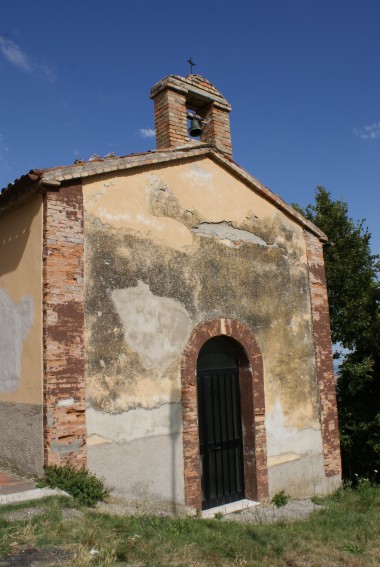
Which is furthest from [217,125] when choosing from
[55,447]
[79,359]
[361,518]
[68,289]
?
[361,518]

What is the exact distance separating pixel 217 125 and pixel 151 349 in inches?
190

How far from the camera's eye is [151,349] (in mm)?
7273

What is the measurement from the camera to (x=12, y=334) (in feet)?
23.4

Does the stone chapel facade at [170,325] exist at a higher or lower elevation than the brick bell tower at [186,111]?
lower

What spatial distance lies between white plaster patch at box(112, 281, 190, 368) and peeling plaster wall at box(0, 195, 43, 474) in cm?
118

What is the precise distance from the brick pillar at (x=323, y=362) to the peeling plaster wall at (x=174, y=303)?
163mm

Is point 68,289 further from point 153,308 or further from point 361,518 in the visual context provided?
point 361,518

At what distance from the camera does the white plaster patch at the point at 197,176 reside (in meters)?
8.38

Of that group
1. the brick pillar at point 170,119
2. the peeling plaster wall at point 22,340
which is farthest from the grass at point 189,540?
the brick pillar at point 170,119

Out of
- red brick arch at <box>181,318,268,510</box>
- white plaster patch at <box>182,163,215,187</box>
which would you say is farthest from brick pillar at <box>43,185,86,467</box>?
white plaster patch at <box>182,163,215,187</box>

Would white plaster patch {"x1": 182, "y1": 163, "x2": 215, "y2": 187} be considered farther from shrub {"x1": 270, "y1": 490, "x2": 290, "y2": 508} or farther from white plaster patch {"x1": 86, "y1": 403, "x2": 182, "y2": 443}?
shrub {"x1": 270, "y1": 490, "x2": 290, "y2": 508}

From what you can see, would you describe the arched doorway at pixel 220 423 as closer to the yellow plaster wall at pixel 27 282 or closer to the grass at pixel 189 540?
the grass at pixel 189 540

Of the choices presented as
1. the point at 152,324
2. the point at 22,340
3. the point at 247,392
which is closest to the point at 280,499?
the point at 247,392

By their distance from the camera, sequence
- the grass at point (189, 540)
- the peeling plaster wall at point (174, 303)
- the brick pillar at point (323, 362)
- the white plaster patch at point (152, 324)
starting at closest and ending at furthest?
the grass at point (189, 540)
the peeling plaster wall at point (174, 303)
the white plaster patch at point (152, 324)
the brick pillar at point (323, 362)
